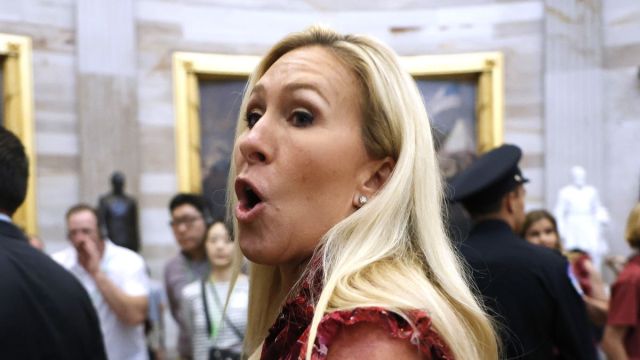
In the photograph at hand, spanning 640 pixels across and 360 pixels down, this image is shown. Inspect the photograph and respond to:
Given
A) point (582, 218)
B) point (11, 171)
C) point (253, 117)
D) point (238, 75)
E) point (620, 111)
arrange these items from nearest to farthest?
1. point (253, 117)
2. point (11, 171)
3. point (582, 218)
4. point (238, 75)
5. point (620, 111)

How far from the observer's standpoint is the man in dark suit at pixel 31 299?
2.69 m

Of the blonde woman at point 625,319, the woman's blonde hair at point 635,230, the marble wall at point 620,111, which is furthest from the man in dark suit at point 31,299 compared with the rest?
the marble wall at point 620,111

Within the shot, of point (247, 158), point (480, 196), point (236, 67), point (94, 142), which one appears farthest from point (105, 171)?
point (247, 158)

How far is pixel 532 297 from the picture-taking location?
3393 millimetres

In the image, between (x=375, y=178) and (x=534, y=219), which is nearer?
(x=375, y=178)

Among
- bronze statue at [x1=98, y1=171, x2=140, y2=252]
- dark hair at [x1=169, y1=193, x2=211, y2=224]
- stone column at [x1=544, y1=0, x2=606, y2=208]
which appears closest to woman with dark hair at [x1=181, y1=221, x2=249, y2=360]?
dark hair at [x1=169, y1=193, x2=211, y2=224]

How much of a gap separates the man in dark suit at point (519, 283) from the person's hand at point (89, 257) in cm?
220

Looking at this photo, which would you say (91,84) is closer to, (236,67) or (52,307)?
(236,67)

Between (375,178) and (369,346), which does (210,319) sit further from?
(369,346)

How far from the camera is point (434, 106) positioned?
11477mm

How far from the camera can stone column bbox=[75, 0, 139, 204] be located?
10023 mm

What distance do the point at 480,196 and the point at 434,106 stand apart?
7863 mm

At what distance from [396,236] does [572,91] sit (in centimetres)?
1052

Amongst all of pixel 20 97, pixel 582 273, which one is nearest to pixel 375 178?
pixel 582 273
